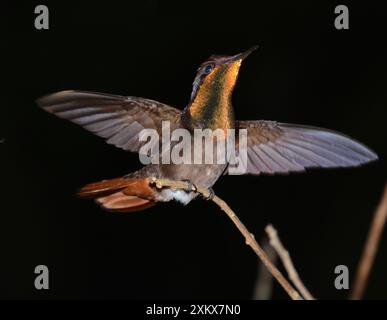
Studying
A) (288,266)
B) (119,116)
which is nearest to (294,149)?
(119,116)

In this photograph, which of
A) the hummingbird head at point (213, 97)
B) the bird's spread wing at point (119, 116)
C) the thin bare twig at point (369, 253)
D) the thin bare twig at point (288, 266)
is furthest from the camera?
the hummingbird head at point (213, 97)

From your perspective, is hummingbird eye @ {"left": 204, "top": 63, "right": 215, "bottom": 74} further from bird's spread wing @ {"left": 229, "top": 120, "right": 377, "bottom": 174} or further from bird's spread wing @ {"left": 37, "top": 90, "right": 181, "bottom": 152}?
bird's spread wing @ {"left": 229, "top": 120, "right": 377, "bottom": 174}

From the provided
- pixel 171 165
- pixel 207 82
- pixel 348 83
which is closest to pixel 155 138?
pixel 171 165

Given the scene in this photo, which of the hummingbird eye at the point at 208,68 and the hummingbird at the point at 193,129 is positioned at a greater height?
the hummingbird eye at the point at 208,68

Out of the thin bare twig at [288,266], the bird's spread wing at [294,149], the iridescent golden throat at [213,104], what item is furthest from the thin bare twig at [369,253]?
the iridescent golden throat at [213,104]

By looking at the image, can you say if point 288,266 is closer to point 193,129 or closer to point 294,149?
point 193,129

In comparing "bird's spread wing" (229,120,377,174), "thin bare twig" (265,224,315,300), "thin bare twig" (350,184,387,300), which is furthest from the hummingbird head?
"thin bare twig" (350,184,387,300)

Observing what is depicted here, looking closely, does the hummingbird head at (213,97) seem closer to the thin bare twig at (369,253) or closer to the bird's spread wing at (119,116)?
the bird's spread wing at (119,116)
